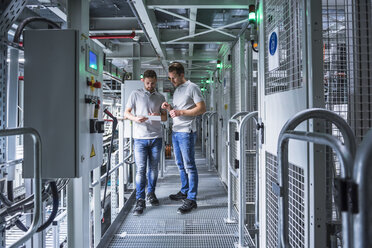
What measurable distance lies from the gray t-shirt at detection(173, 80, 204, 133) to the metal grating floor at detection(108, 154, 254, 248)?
1.12 meters

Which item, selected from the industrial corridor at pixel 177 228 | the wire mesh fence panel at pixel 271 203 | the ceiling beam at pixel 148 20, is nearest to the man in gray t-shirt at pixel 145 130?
the industrial corridor at pixel 177 228

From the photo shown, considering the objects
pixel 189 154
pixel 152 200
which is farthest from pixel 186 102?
pixel 152 200

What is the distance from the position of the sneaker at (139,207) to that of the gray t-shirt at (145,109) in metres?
0.85

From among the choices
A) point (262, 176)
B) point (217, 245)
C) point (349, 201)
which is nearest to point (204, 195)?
point (217, 245)

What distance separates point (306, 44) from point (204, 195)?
133 inches

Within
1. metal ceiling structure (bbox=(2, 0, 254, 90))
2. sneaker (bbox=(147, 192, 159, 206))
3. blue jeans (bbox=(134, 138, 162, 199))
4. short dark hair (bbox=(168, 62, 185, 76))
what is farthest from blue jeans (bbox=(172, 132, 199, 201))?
metal ceiling structure (bbox=(2, 0, 254, 90))

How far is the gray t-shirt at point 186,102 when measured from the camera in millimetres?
3453

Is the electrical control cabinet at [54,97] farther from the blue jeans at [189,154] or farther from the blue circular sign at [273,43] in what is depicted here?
the blue jeans at [189,154]

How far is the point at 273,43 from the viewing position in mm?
1959

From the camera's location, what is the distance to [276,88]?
6.63 feet

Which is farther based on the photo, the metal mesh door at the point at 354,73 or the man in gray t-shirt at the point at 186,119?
the man in gray t-shirt at the point at 186,119

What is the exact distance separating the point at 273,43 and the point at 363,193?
59.4 inches

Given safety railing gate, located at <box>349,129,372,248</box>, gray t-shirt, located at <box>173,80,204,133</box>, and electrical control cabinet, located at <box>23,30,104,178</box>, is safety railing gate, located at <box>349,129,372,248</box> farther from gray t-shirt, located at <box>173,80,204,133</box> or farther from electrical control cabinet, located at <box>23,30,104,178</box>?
gray t-shirt, located at <box>173,80,204,133</box>

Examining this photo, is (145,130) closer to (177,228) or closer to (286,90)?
(177,228)
